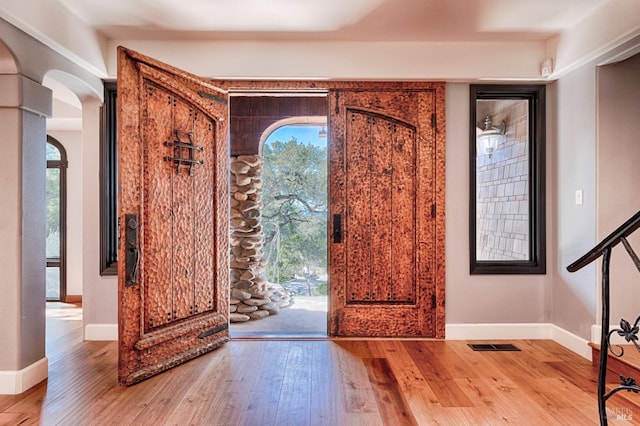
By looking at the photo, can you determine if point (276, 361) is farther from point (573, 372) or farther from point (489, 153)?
point (489, 153)

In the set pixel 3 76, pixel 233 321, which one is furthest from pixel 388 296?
pixel 3 76

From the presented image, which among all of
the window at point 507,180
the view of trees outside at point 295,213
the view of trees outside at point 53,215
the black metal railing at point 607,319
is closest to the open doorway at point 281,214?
the view of trees outside at point 295,213

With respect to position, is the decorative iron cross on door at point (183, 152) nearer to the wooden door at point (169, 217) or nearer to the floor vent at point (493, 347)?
the wooden door at point (169, 217)

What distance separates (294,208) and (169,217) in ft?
9.85

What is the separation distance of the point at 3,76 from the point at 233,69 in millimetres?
1593

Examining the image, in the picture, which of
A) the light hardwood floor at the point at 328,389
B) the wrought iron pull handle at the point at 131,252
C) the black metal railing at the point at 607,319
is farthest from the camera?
the wrought iron pull handle at the point at 131,252

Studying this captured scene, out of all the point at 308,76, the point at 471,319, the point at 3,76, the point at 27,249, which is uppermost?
the point at 308,76

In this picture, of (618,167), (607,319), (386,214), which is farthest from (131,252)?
(618,167)

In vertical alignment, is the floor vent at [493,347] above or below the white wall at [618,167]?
below

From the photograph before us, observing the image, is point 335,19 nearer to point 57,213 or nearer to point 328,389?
point 328,389

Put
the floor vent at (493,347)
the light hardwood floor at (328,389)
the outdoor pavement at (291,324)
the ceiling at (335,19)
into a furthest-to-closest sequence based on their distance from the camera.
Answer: the outdoor pavement at (291,324)
the floor vent at (493,347)
the ceiling at (335,19)
the light hardwood floor at (328,389)

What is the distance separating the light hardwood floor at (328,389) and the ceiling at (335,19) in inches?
102

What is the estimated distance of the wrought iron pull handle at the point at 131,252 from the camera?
8.79 ft

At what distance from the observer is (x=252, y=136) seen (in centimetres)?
500
